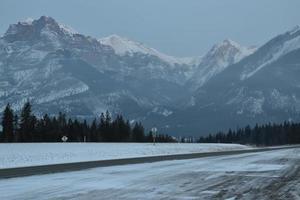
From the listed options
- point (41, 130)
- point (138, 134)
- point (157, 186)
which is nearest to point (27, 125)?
point (41, 130)

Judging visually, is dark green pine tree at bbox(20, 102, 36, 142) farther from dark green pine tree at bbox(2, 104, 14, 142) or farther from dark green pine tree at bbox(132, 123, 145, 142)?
dark green pine tree at bbox(132, 123, 145, 142)

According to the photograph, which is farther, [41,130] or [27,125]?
[41,130]

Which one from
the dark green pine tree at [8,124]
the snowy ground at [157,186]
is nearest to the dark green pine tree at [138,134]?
the dark green pine tree at [8,124]

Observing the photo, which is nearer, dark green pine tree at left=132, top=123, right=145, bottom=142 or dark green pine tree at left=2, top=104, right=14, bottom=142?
dark green pine tree at left=2, top=104, right=14, bottom=142

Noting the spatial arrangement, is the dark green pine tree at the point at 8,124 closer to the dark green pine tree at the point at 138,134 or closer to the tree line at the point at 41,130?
the tree line at the point at 41,130

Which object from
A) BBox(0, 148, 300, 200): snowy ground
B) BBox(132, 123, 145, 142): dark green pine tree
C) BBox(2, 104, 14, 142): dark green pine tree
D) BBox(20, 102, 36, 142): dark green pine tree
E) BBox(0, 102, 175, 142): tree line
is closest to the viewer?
BBox(0, 148, 300, 200): snowy ground

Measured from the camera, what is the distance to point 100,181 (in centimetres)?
2186

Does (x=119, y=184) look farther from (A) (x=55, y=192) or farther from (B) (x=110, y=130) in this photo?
(B) (x=110, y=130)

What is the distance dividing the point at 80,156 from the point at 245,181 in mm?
24631

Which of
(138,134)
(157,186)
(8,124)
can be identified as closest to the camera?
(157,186)

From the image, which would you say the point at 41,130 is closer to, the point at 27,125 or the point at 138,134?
the point at 27,125

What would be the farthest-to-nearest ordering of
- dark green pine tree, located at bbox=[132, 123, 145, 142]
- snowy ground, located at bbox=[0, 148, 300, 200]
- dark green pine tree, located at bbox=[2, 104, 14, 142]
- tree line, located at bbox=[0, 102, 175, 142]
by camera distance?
dark green pine tree, located at bbox=[132, 123, 145, 142] < tree line, located at bbox=[0, 102, 175, 142] < dark green pine tree, located at bbox=[2, 104, 14, 142] < snowy ground, located at bbox=[0, 148, 300, 200]

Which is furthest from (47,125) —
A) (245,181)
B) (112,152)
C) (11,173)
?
(245,181)

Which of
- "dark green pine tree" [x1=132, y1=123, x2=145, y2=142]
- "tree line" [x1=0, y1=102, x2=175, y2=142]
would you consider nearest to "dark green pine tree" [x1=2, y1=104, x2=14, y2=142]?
"tree line" [x1=0, y1=102, x2=175, y2=142]
